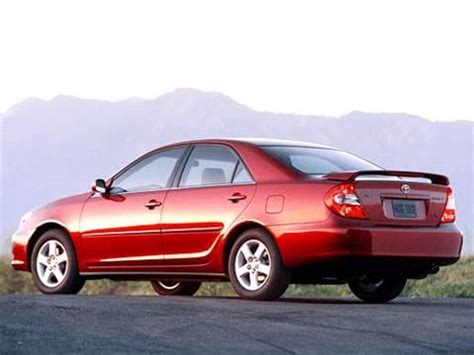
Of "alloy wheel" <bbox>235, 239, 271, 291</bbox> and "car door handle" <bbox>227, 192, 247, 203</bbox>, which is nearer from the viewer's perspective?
"alloy wheel" <bbox>235, 239, 271, 291</bbox>

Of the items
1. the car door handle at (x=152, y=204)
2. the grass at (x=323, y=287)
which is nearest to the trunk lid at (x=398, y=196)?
the car door handle at (x=152, y=204)

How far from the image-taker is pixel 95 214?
12.6m

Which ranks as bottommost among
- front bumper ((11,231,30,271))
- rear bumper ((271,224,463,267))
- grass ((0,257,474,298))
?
grass ((0,257,474,298))

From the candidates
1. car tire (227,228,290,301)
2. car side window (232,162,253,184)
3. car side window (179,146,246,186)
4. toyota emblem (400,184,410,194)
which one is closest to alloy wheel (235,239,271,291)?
car tire (227,228,290,301)

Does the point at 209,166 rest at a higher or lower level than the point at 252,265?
higher

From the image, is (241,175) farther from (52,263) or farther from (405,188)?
(52,263)

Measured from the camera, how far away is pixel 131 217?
12266mm

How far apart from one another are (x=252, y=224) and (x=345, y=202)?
33.6 inches

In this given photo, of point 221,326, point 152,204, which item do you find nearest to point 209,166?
point 152,204

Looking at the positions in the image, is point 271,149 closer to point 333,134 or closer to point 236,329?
point 236,329

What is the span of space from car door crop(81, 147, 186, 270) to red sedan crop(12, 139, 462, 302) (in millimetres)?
12

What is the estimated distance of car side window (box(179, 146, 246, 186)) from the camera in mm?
11797

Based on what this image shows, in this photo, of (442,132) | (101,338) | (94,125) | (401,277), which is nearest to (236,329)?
(101,338)

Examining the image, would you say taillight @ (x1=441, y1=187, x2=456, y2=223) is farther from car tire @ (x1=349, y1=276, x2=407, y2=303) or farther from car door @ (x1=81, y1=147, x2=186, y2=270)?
car door @ (x1=81, y1=147, x2=186, y2=270)
